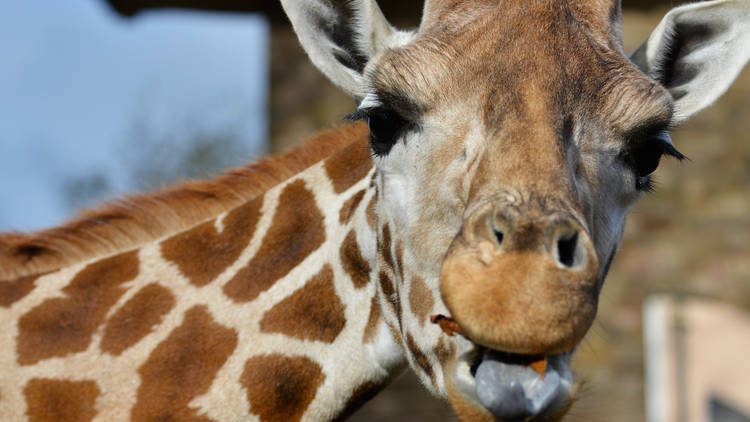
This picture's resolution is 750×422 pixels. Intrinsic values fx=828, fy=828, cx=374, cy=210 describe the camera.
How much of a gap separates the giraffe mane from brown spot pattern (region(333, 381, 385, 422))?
1049mm

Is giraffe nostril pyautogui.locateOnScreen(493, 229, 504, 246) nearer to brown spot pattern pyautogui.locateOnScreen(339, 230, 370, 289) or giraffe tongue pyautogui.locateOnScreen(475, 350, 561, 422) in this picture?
giraffe tongue pyautogui.locateOnScreen(475, 350, 561, 422)

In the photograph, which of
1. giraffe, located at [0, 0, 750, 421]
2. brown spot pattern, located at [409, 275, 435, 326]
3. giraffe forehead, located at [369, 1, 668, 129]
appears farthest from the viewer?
brown spot pattern, located at [409, 275, 435, 326]

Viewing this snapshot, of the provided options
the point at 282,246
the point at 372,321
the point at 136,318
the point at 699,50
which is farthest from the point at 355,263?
the point at 699,50

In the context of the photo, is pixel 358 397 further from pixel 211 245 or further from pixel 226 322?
pixel 211 245

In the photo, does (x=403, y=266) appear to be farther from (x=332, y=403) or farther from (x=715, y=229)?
(x=715, y=229)

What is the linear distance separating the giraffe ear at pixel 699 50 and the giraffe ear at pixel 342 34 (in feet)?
3.41

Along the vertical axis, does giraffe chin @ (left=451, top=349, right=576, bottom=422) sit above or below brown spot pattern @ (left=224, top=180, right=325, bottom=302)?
above

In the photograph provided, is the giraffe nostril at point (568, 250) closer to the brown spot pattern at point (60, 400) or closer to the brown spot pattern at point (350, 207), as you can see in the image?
the brown spot pattern at point (350, 207)

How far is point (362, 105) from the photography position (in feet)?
9.73

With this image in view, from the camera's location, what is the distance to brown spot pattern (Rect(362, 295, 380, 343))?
321 centimetres

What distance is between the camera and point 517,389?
7.64ft

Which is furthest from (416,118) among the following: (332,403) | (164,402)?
(164,402)

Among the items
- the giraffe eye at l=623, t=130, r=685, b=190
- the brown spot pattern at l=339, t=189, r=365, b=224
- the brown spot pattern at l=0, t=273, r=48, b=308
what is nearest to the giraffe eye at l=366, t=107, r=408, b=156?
the brown spot pattern at l=339, t=189, r=365, b=224

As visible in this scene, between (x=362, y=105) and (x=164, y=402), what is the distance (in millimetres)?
1364
